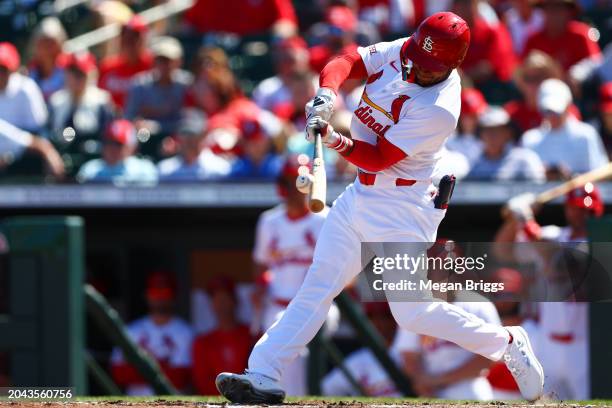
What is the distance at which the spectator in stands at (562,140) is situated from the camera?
797 centimetres

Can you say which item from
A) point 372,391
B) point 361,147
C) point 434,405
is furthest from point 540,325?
point 361,147

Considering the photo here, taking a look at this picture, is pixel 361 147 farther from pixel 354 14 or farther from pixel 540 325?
pixel 354 14

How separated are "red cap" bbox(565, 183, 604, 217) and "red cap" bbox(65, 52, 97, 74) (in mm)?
4015

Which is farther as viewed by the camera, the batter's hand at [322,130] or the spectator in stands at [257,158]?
the spectator in stands at [257,158]

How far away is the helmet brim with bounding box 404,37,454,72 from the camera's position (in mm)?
4840

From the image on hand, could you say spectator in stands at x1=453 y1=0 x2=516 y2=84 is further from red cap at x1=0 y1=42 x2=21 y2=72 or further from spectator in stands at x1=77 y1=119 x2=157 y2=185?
red cap at x1=0 y1=42 x2=21 y2=72

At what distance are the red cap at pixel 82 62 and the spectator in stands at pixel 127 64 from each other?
0.62ft

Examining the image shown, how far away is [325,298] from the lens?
5.00 metres

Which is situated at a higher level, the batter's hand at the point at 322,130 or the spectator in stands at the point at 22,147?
the batter's hand at the point at 322,130

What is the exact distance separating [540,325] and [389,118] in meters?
2.69

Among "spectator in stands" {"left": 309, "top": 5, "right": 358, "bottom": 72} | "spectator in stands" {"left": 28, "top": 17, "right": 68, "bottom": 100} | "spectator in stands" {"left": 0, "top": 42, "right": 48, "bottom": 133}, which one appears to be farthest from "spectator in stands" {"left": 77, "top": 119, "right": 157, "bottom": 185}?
"spectator in stands" {"left": 309, "top": 5, "right": 358, "bottom": 72}

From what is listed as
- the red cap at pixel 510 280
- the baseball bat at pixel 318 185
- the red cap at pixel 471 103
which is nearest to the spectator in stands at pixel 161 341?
the red cap at pixel 471 103

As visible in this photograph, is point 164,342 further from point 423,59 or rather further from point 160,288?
point 423,59

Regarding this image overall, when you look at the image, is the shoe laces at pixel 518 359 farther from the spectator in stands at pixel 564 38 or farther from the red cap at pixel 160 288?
the spectator in stands at pixel 564 38
